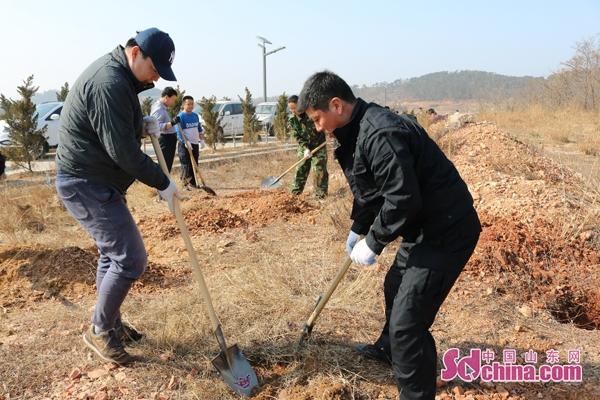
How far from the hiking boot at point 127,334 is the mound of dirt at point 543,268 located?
2.74 metres

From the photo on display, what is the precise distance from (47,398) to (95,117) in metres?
1.47

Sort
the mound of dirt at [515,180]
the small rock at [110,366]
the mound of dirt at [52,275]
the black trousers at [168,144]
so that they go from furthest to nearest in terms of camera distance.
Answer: the black trousers at [168,144] → the mound of dirt at [515,180] → the mound of dirt at [52,275] → the small rock at [110,366]

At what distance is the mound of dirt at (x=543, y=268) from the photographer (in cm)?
372

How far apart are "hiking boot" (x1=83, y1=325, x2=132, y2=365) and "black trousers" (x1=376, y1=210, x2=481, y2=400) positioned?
1486 millimetres

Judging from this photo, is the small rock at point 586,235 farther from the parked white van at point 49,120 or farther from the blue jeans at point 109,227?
the parked white van at point 49,120

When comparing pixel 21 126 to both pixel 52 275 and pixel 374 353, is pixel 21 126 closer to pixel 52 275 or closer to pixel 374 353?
pixel 52 275

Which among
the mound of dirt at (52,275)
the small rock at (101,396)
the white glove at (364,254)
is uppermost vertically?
the white glove at (364,254)

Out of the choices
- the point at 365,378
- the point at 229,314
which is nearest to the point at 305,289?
the point at 229,314

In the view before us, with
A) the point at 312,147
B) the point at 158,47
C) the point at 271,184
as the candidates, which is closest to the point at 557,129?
the point at 271,184

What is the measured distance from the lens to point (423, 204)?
200cm

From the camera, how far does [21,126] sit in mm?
9703

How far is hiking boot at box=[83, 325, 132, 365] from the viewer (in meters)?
2.51

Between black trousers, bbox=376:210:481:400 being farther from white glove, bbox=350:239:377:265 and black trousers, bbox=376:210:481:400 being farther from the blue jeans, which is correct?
the blue jeans

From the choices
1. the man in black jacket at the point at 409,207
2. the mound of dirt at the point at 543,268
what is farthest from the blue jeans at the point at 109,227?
the mound of dirt at the point at 543,268
